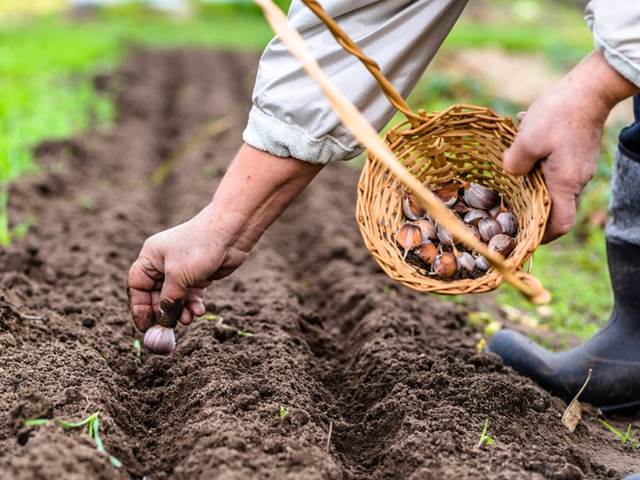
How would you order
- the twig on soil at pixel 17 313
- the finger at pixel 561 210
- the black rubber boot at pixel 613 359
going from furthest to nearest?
the black rubber boot at pixel 613 359 → the twig on soil at pixel 17 313 → the finger at pixel 561 210

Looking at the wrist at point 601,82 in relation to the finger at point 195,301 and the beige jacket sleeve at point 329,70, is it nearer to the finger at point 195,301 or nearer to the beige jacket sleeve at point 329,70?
the beige jacket sleeve at point 329,70

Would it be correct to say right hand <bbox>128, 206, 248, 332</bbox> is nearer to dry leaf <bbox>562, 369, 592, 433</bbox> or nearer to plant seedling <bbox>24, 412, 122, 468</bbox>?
plant seedling <bbox>24, 412, 122, 468</bbox>

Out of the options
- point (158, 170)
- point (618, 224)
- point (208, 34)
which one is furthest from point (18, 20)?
point (618, 224)

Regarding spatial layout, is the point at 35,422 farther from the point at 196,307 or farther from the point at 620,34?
the point at 620,34

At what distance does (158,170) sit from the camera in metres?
5.80

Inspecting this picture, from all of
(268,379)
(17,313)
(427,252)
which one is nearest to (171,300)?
(268,379)

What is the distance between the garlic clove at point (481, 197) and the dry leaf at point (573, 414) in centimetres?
65

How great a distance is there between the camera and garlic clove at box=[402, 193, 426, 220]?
7.81 feet

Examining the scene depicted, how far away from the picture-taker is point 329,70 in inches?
88.5

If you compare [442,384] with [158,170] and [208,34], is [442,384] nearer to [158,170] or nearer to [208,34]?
[158,170]

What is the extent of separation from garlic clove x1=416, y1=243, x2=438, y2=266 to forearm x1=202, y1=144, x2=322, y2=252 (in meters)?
0.33

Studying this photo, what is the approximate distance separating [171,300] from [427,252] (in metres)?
0.70

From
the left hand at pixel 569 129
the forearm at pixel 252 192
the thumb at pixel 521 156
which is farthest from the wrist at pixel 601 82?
the forearm at pixel 252 192

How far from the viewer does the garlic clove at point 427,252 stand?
7.54 feet
